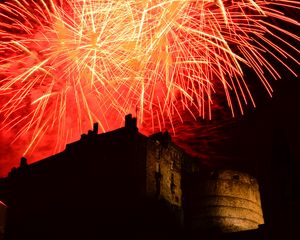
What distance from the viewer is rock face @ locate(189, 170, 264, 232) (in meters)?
28.0

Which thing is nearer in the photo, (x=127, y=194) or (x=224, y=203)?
(x=127, y=194)

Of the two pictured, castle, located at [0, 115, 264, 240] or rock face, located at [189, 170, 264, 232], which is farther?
rock face, located at [189, 170, 264, 232]

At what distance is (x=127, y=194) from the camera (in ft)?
81.0

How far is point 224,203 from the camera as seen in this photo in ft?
92.2

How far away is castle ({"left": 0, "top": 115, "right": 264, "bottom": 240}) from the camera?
24.6 meters

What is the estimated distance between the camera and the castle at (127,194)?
969 inches

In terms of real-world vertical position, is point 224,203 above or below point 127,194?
above

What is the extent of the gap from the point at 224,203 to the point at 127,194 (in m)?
7.34

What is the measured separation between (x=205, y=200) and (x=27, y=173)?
13.2 m

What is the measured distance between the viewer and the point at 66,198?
2722 centimetres

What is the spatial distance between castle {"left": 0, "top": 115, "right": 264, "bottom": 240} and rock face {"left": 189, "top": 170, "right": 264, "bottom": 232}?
2.6 inches

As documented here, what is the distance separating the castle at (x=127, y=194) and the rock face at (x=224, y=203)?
0.21ft

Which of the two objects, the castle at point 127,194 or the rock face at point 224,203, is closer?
the castle at point 127,194

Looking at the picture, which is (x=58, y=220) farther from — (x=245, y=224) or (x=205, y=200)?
(x=245, y=224)
